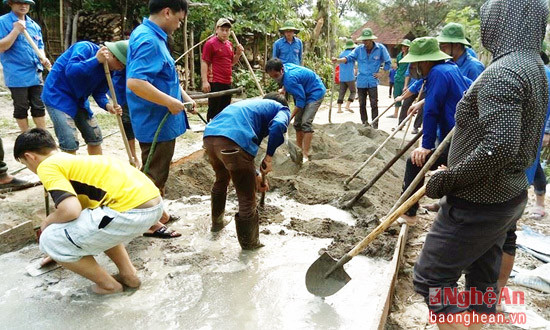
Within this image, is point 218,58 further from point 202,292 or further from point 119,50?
point 202,292

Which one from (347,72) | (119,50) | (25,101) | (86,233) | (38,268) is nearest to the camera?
(86,233)

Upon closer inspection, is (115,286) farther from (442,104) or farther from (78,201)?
A: (442,104)

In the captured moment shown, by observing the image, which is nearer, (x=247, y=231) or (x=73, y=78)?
(x=247, y=231)

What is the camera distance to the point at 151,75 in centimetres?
303

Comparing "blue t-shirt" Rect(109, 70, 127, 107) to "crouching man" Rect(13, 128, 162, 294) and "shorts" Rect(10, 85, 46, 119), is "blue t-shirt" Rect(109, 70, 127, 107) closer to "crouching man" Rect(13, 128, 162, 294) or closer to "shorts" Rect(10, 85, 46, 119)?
"shorts" Rect(10, 85, 46, 119)

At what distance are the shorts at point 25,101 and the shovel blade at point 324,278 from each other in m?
3.43

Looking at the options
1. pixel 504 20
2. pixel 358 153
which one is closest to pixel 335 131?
pixel 358 153

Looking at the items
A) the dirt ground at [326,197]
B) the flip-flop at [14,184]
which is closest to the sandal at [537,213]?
the dirt ground at [326,197]

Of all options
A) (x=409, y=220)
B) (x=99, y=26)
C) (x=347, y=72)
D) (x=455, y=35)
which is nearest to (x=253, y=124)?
(x=409, y=220)

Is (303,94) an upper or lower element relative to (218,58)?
lower

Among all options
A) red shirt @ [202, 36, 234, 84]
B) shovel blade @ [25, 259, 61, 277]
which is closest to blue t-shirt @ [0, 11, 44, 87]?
shovel blade @ [25, 259, 61, 277]

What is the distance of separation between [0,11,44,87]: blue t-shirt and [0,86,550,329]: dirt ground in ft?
3.20

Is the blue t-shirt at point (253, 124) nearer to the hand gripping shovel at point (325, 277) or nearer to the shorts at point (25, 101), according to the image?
the hand gripping shovel at point (325, 277)

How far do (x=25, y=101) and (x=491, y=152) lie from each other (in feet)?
14.8
